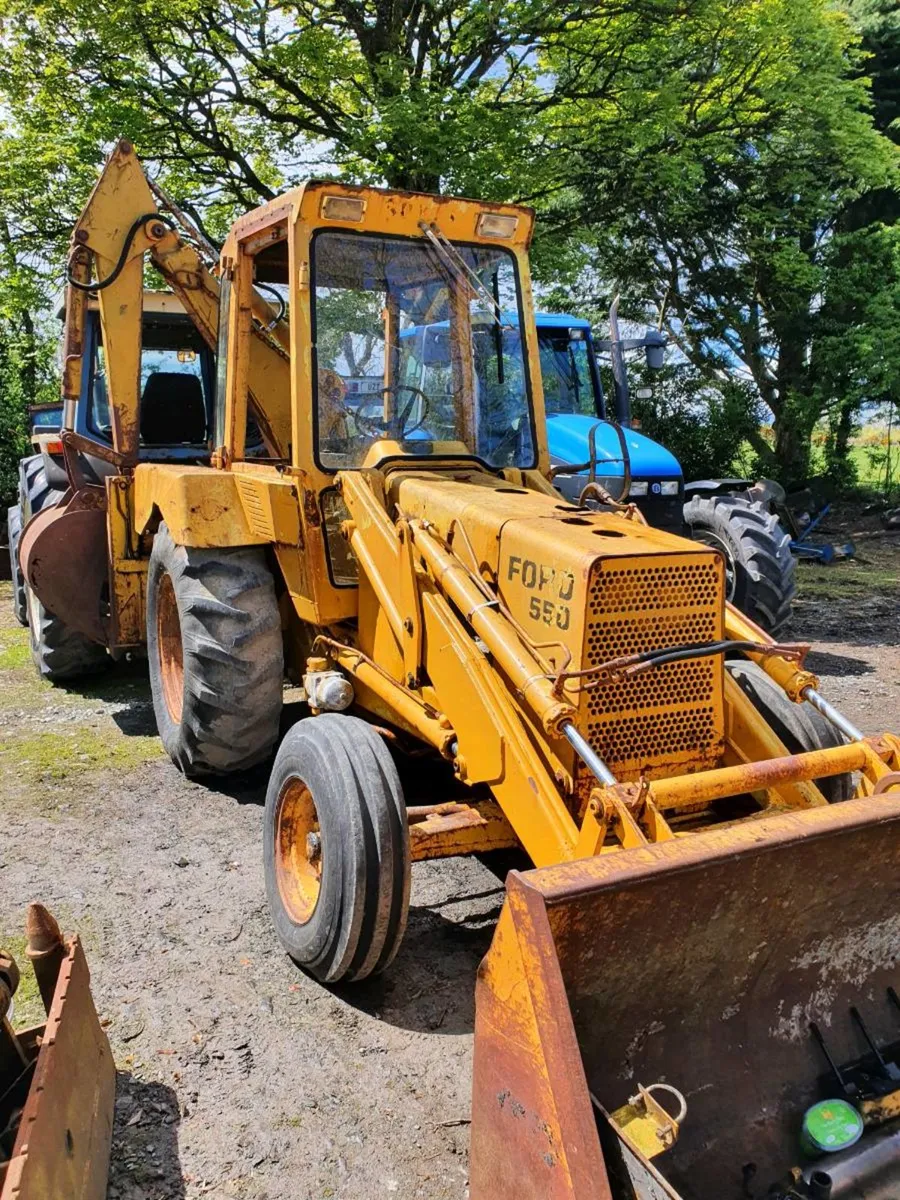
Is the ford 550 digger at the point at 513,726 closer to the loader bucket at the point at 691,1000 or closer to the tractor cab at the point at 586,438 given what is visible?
the loader bucket at the point at 691,1000

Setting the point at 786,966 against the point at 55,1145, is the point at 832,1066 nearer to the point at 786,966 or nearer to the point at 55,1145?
the point at 786,966

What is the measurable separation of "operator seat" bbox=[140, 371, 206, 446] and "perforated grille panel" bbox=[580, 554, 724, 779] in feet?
16.5

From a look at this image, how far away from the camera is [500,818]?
11.9ft

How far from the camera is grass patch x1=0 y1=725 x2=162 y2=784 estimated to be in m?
5.64

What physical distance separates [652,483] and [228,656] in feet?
16.0

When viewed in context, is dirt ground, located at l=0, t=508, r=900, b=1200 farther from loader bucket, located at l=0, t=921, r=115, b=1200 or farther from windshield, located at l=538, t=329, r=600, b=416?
windshield, located at l=538, t=329, r=600, b=416

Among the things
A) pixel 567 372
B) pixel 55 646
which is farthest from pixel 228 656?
pixel 567 372

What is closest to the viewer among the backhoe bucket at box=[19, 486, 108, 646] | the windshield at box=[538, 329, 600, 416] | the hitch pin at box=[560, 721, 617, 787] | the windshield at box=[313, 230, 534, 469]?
the hitch pin at box=[560, 721, 617, 787]

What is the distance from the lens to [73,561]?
20.7ft

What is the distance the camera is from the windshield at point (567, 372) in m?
9.09

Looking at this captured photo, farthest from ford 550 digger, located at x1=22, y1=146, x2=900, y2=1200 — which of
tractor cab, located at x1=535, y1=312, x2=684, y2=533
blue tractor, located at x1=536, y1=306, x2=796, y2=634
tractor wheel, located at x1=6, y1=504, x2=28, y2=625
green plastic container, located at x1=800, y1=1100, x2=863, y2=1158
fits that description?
tractor cab, located at x1=535, y1=312, x2=684, y2=533

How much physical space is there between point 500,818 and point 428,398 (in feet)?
6.62

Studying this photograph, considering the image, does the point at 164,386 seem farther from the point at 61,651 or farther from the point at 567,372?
the point at 567,372

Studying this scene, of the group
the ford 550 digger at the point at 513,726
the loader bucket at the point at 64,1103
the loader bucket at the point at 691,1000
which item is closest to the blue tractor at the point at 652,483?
the ford 550 digger at the point at 513,726
